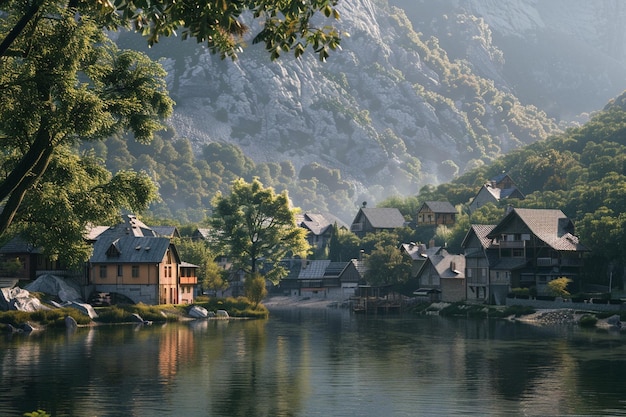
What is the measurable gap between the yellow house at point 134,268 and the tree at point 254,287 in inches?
390

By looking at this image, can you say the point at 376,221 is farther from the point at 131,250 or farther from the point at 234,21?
the point at 234,21

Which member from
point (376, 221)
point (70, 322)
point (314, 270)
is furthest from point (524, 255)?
point (376, 221)

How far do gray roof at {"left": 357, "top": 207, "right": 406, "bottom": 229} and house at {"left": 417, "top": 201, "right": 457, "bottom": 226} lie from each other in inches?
280

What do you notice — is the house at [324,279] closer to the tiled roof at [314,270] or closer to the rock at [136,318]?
the tiled roof at [314,270]

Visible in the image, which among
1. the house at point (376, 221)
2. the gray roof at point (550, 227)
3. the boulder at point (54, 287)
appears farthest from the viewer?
the house at point (376, 221)

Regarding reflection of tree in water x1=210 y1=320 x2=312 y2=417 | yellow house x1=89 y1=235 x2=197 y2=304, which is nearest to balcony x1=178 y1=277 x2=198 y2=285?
yellow house x1=89 y1=235 x2=197 y2=304

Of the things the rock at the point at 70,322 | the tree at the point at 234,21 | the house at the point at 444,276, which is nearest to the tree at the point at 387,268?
the house at the point at 444,276

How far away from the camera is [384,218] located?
192000 millimetres

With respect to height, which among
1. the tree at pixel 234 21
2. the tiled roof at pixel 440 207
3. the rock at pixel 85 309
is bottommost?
the rock at pixel 85 309

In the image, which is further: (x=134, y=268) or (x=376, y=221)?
(x=376, y=221)

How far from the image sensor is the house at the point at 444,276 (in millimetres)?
128500

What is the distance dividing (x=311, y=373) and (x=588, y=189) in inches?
3930

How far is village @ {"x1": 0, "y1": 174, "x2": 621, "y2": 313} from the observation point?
10206 cm

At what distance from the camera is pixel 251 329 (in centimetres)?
8494
